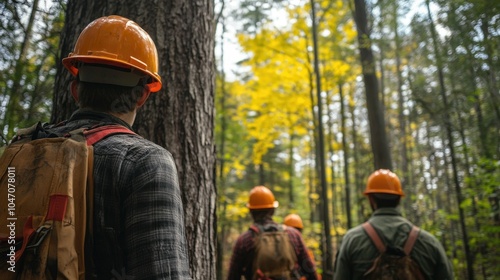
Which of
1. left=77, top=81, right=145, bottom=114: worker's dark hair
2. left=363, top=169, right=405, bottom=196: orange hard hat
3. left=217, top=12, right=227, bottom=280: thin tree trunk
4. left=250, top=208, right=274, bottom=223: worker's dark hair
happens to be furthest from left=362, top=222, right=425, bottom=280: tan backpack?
left=217, top=12, right=227, bottom=280: thin tree trunk

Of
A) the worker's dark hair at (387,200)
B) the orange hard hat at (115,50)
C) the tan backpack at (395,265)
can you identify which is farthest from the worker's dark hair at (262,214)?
the orange hard hat at (115,50)

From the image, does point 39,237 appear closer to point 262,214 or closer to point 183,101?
point 183,101

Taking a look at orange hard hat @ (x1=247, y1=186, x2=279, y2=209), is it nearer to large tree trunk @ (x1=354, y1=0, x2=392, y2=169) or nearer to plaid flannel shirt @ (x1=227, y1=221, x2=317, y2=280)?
plaid flannel shirt @ (x1=227, y1=221, x2=317, y2=280)

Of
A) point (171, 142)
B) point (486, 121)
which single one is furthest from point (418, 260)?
point (486, 121)

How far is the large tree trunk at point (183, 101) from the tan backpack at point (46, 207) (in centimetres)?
86

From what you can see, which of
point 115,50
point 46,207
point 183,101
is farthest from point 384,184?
point 46,207

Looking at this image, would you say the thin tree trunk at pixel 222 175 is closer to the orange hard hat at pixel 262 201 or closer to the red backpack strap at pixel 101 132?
the orange hard hat at pixel 262 201

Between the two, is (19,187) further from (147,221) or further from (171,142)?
(171,142)

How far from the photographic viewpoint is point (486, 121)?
9000mm

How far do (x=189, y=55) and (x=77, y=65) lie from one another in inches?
33.3

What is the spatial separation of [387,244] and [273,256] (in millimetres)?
1660

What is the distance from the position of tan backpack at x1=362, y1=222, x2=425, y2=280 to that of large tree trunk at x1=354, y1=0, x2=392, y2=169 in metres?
4.42

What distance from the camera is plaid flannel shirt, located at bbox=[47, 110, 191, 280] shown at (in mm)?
1255

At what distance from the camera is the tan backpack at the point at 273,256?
4.93m
